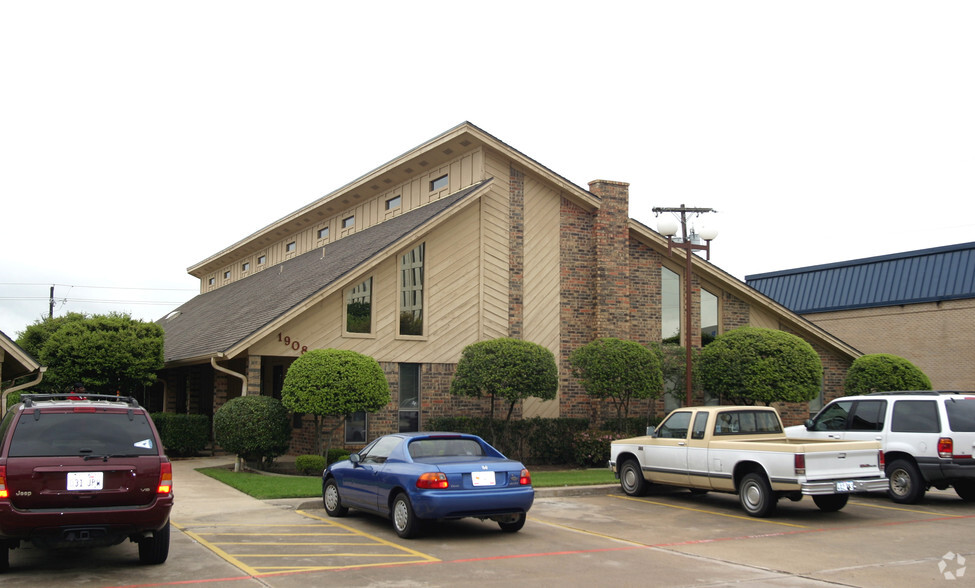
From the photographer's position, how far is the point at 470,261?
22234mm

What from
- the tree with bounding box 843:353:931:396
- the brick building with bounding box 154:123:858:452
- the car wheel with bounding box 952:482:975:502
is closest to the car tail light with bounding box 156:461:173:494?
the brick building with bounding box 154:123:858:452

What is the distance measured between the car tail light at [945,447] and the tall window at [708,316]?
1151 centimetres

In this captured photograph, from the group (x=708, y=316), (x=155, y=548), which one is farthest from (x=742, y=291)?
(x=155, y=548)

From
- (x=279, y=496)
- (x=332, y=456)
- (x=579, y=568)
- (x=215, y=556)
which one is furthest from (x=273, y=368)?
(x=579, y=568)

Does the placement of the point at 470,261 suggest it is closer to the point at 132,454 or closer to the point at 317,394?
the point at 317,394

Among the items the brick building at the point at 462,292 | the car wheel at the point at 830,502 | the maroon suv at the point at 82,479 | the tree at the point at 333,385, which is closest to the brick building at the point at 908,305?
the brick building at the point at 462,292

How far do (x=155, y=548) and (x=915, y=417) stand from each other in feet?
40.5

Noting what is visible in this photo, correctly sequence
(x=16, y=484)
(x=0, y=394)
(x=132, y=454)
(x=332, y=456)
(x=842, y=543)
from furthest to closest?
(x=332, y=456) < (x=0, y=394) < (x=842, y=543) < (x=132, y=454) < (x=16, y=484)

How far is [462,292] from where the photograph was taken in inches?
870

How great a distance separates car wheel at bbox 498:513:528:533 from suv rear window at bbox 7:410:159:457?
194 inches

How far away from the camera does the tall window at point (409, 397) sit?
21.2 m

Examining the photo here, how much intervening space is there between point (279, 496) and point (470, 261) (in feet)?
30.8

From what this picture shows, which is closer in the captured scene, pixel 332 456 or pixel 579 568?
pixel 579 568

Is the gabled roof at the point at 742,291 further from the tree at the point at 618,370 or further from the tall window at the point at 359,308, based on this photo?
the tall window at the point at 359,308
